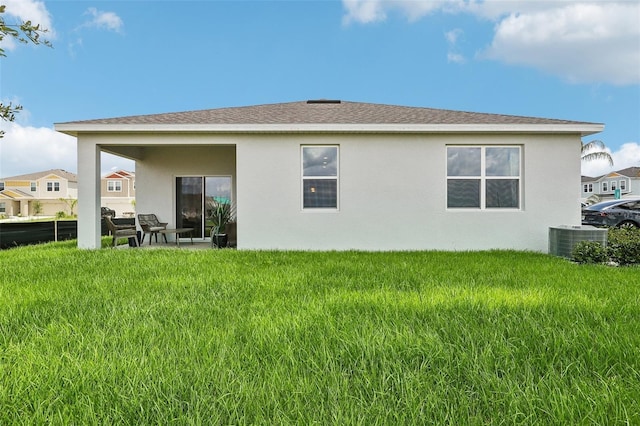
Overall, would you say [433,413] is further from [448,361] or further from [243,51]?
[243,51]

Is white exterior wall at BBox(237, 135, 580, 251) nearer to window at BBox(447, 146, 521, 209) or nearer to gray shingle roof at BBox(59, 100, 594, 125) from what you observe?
window at BBox(447, 146, 521, 209)

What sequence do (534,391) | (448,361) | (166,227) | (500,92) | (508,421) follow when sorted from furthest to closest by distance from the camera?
(500,92) < (166,227) < (448,361) < (534,391) < (508,421)

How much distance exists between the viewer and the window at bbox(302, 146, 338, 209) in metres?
9.05

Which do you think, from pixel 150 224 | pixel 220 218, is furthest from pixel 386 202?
pixel 150 224

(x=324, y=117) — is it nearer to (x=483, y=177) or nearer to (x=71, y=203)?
(x=483, y=177)

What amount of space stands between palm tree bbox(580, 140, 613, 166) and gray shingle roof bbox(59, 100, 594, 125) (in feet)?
64.7

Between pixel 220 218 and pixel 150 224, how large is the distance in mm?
2308

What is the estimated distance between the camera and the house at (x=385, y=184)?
885 centimetres

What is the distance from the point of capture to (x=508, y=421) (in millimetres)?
1896

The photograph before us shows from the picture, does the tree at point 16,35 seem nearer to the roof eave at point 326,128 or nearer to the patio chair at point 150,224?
the roof eave at point 326,128

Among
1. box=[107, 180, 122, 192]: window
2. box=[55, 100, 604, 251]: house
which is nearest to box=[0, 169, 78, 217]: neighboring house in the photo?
box=[107, 180, 122, 192]: window

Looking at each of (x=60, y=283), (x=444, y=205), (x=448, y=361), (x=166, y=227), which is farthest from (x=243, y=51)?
(x=448, y=361)

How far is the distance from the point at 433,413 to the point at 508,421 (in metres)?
0.41

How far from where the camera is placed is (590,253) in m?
7.27
